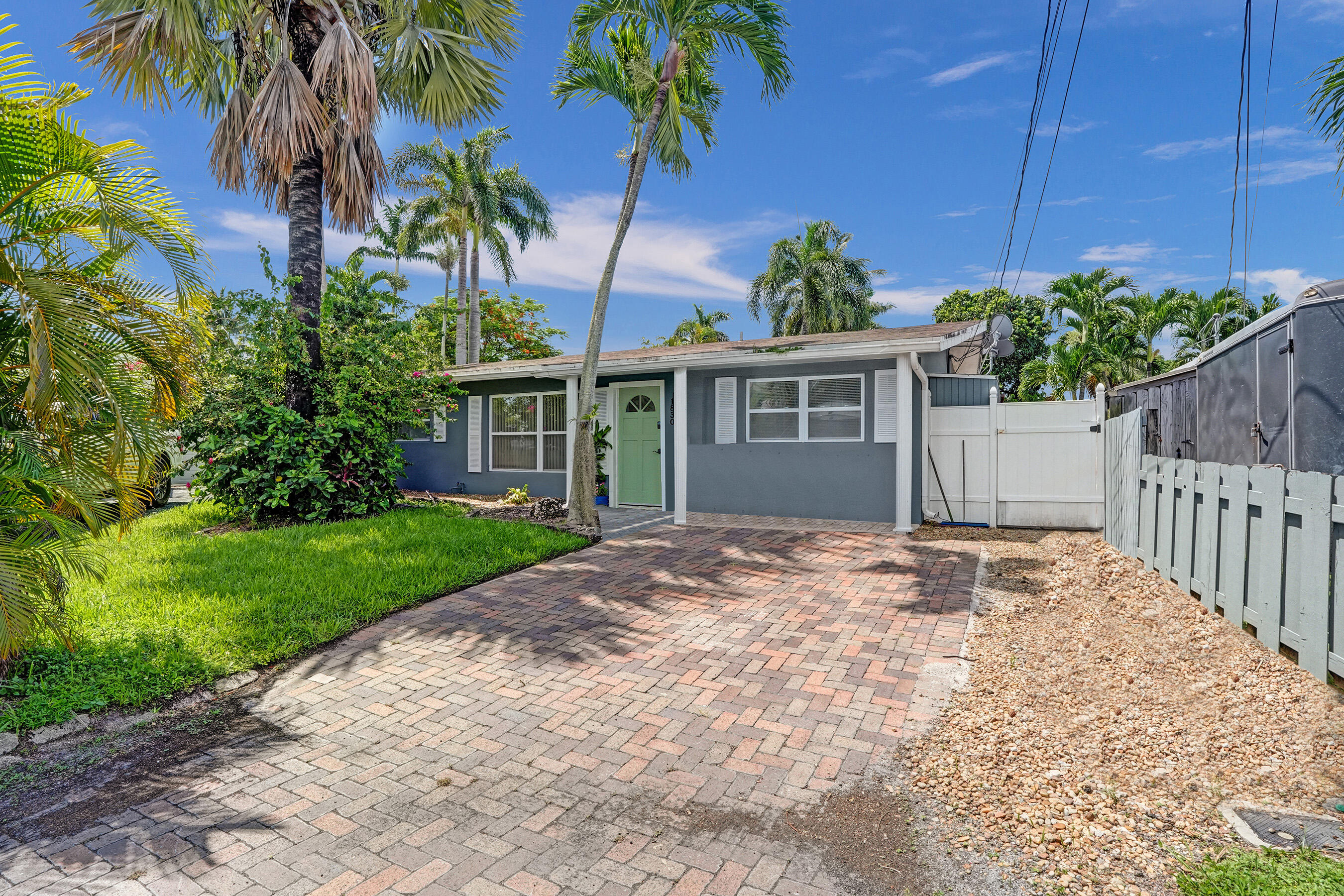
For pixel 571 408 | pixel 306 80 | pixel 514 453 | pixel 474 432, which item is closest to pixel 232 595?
pixel 571 408

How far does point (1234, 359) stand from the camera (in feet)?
21.7

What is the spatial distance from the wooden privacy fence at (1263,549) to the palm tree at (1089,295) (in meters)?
24.1

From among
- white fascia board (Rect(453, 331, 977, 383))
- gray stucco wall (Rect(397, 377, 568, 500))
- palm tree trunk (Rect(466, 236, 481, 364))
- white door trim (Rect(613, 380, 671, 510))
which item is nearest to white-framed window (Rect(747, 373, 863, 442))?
white fascia board (Rect(453, 331, 977, 383))

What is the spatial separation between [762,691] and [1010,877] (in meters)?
1.76

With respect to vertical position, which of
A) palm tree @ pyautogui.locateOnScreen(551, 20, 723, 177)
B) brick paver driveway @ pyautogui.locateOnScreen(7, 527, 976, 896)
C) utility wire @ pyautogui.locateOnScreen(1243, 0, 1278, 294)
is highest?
palm tree @ pyautogui.locateOnScreen(551, 20, 723, 177)

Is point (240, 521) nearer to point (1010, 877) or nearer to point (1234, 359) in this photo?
point (1010, 877)

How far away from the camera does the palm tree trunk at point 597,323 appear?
8.60 m

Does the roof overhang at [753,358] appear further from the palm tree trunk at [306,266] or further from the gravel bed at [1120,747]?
the gravel bed at [1120,747]

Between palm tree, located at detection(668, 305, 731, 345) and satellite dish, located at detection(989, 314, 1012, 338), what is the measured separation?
23109 millimetres

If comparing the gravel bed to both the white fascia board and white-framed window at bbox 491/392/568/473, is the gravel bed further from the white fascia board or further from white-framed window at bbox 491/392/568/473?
white-framed window at bbox 491/392/568/473

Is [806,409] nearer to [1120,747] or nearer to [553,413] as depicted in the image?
[553,413]

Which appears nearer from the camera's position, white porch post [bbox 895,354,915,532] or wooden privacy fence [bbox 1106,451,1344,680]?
wooden privacy fence [bbox 1106,451,1344,680]

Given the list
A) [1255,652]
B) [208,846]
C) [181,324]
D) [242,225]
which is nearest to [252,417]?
[242,225]

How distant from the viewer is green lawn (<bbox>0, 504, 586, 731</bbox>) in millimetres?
3834
